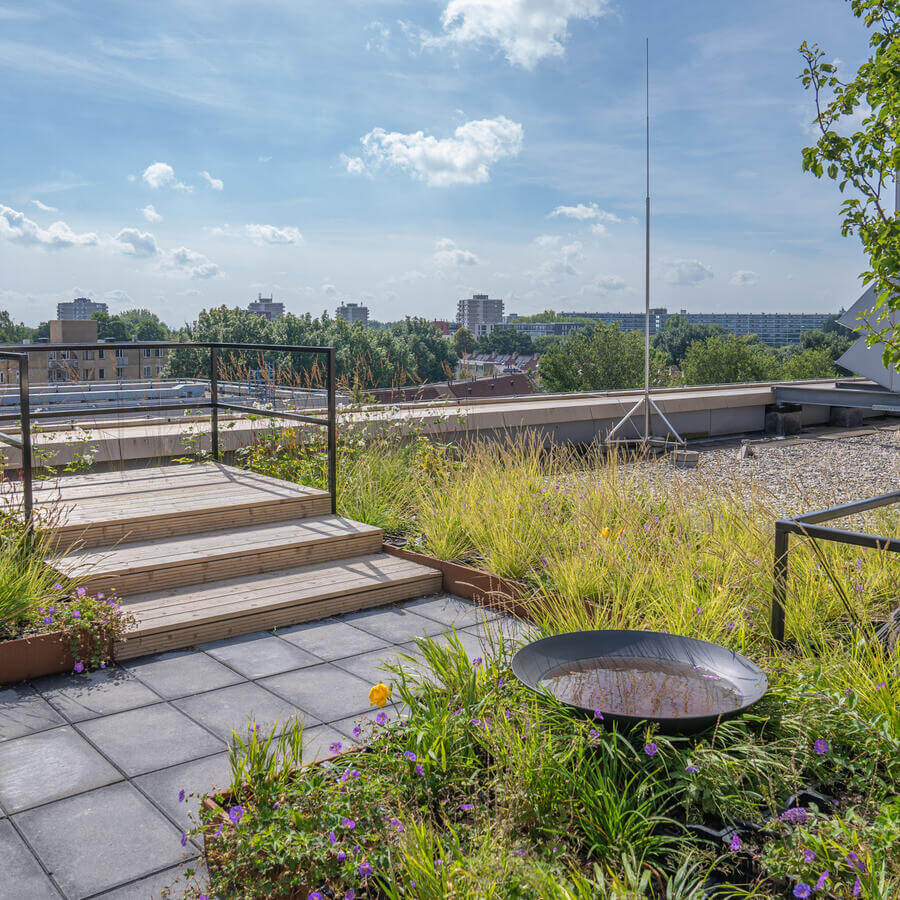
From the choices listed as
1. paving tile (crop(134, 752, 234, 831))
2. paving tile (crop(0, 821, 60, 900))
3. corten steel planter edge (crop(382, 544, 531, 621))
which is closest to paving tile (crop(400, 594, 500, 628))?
corten steel planter edge (crop(382, 544, 531, 621))

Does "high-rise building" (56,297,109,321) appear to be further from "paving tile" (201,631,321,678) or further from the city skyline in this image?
"paving tile" (201,631,321,678)

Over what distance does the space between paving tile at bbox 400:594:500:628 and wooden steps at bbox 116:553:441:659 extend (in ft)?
0.35

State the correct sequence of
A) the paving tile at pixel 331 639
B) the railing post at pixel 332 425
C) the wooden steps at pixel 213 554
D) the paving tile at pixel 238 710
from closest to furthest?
the paving tile at pixel 238 710, the paving tile at pixel 331 639, the wooden steps at pixel 213 554, the railing post at pixel 332 425

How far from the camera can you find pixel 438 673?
2.77 m

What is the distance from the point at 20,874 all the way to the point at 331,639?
1.97m

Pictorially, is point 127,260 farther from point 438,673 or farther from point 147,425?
point 438,673

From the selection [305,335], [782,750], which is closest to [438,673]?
[782,750]

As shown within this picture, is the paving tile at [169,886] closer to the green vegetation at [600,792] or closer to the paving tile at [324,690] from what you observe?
the green vegetation at [600,792]

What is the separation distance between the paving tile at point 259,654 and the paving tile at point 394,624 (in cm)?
46

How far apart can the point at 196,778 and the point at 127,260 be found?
40583mm

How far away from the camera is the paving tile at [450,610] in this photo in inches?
169

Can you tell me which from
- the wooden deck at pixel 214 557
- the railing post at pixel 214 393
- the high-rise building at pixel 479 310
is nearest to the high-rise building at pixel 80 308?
the high-rise building at pixel 479 310

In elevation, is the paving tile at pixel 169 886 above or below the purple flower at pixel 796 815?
below

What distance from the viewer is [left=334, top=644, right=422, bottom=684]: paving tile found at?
3439 millimetres
